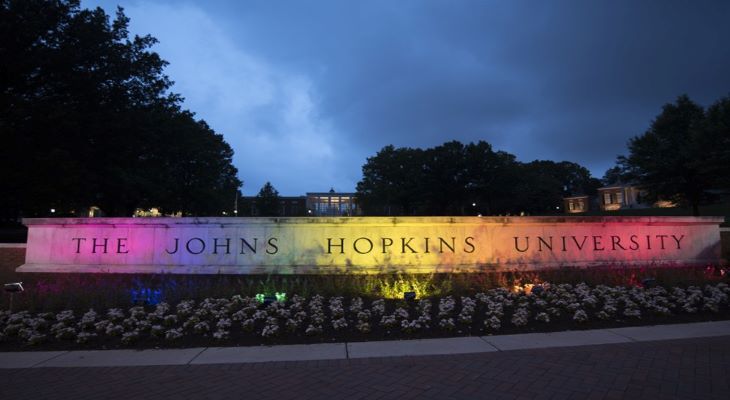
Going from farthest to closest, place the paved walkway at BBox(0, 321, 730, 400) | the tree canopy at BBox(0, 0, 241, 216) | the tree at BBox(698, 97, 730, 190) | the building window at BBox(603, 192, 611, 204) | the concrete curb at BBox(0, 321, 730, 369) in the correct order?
the building window at BBox(603, 192, 611, 204) → the tree at BBox(698, 97, 730, 190) → the tree canopy at BBox(0, 0, 241, 216) → the concrete curb at BBox(0, 321, 730, 369) → the paved walkway at BBox(0, 321, 730, 400)

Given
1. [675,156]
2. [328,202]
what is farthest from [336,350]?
[328,202]

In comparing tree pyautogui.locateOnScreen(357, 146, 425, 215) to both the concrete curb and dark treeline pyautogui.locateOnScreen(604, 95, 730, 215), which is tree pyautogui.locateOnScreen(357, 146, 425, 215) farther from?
the concrete curb

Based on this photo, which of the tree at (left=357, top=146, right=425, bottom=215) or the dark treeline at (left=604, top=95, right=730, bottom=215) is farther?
the tree at (left=357, top=146, right=425, bottom=215)

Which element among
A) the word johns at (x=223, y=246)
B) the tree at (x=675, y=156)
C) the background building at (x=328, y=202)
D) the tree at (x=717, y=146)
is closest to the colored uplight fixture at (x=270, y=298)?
the word johns at (x=223, y=246)

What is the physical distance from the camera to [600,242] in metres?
11.4

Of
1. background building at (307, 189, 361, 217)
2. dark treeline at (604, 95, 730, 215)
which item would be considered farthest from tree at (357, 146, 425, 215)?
background building at (307, 189, 361, 217)

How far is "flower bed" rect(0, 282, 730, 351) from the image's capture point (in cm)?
656

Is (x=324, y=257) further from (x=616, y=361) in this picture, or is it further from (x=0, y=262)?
(x=0, y=262)

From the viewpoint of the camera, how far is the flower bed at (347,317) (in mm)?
6559

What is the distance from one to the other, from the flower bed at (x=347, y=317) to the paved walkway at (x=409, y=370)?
18.4 inches

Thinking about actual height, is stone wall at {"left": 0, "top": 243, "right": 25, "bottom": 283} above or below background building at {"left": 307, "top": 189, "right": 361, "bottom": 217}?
below

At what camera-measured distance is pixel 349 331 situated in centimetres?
683

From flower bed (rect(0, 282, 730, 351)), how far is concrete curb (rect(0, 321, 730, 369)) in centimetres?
33

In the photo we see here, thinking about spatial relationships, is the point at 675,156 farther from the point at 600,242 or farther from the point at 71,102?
the point at 71,102
